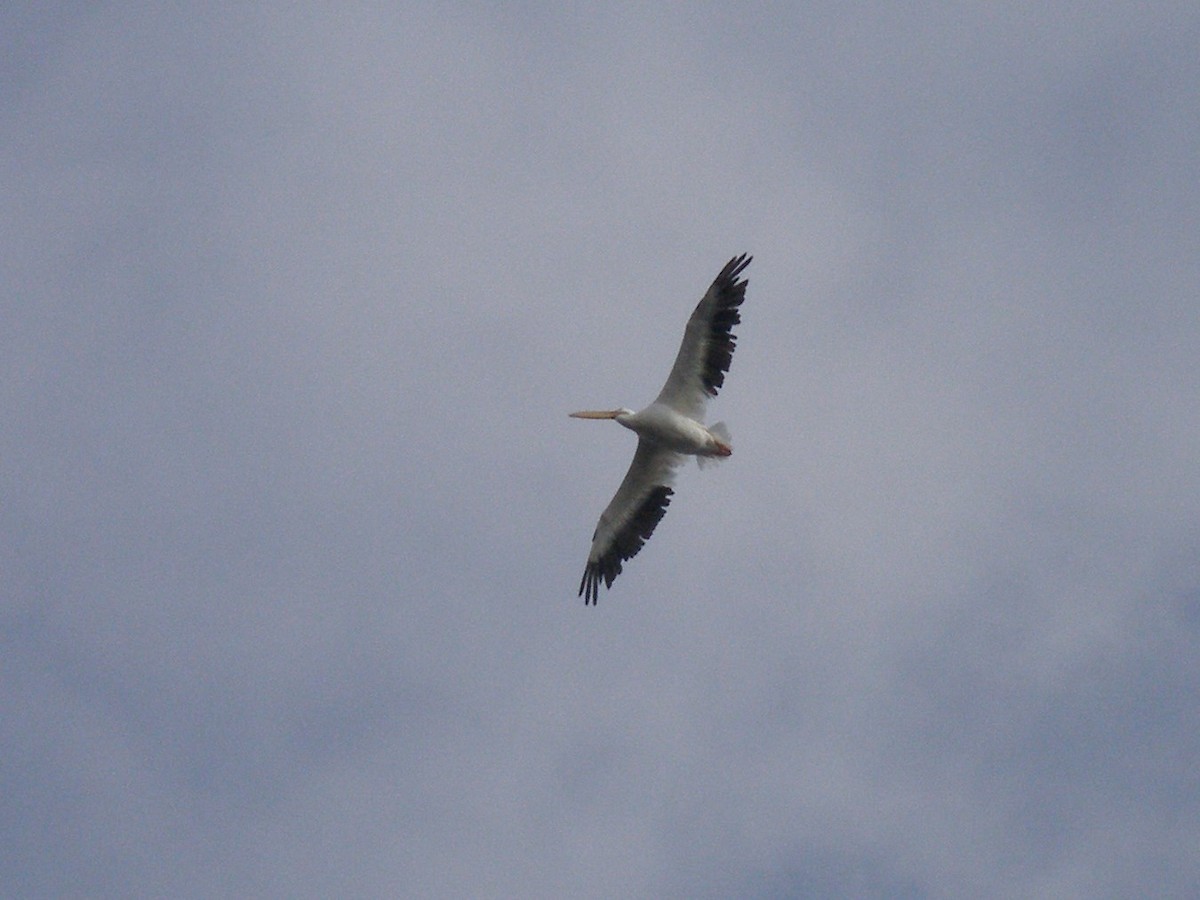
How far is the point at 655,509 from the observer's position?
118 ft

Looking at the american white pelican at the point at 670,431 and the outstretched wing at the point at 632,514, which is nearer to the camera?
the american white pelican at the point at 670,431

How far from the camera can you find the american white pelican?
34000 mm

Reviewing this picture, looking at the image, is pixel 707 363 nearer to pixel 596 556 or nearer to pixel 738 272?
pixel 738 272

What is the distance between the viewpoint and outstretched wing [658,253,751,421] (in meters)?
33.8

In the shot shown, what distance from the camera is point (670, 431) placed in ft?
114

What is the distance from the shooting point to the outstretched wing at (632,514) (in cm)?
3569

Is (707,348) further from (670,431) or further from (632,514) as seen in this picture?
(632,514)

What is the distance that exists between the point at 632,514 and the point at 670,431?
2.04m

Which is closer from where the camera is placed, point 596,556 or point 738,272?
point 738,272

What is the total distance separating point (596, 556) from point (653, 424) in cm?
292

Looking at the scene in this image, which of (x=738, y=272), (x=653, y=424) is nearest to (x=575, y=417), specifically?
(x=653, y=424)

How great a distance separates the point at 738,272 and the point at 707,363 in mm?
1570

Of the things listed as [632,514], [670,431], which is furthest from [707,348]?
[632,514]

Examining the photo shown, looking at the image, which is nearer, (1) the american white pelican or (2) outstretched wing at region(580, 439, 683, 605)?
(1) the american white pelican
